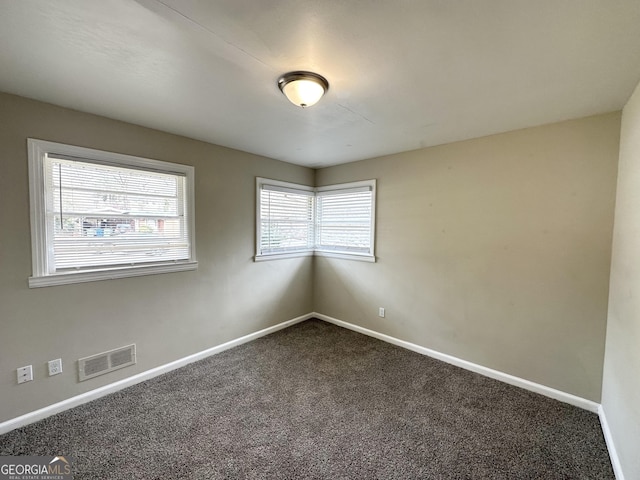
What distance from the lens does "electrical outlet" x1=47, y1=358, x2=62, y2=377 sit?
205cm

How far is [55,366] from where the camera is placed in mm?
2072

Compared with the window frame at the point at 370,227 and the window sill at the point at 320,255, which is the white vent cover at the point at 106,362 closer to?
the window sill at the point at 320,255

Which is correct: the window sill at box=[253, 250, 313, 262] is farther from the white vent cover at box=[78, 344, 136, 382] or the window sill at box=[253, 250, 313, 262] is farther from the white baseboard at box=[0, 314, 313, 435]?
the white vent cover at box=[78, 344, 136, 382]

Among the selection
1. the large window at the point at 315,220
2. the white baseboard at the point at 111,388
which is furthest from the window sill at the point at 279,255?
the white baseboard at the point at 111,388

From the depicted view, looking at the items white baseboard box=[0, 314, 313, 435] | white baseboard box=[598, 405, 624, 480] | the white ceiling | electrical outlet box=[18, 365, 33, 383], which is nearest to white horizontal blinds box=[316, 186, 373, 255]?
the white ceiling

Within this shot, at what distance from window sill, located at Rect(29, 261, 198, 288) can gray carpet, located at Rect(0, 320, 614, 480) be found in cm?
101

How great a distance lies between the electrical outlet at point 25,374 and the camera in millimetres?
1936

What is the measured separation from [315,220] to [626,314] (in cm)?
333

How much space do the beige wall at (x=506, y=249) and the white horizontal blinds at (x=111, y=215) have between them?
7.69 ft

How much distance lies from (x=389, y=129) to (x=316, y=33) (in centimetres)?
139

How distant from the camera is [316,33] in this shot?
1.27m

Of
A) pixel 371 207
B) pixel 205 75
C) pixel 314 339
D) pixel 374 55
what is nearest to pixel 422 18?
pixel 374 55

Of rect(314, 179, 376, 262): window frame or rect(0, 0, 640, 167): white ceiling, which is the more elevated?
rect(0, 0, 640, 167): white ceiling

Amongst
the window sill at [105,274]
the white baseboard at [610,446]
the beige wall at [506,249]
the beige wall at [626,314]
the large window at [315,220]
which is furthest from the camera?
the large window at [315,220]
